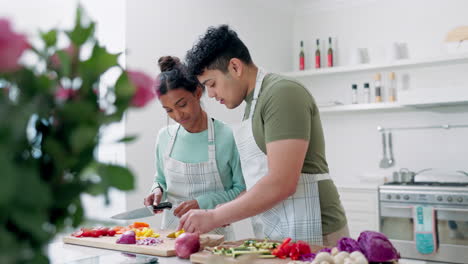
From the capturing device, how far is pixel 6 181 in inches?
17.2

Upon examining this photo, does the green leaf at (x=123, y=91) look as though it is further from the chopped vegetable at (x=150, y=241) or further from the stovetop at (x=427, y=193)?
the stovetop at (x=427, y=193)

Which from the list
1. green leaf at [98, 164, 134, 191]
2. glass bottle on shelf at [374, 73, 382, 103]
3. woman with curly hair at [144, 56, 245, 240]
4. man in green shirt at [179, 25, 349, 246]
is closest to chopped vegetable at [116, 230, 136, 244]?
man in green shirt at [179, 25, 349, 246]

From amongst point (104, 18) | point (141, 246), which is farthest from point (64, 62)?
point (104, 18)

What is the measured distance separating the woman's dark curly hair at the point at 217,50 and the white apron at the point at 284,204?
0.14 m

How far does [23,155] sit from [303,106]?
1129mm

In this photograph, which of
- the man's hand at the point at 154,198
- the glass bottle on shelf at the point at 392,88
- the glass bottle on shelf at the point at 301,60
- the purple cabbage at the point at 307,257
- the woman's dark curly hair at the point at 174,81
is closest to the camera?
the purple cabbage at the point at 307,257

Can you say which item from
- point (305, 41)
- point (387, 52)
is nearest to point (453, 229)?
point (387, 52)

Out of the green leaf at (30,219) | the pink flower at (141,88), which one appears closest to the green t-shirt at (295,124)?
the pink flower at (141,88)

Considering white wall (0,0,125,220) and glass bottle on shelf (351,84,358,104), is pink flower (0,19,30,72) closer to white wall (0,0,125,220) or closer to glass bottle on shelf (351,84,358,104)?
white wall (0,0,125,220)

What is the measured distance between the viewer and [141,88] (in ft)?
1.99

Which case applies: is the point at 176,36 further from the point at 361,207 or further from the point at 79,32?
the point at 79,32

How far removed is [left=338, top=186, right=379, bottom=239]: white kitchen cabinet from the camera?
4195mm

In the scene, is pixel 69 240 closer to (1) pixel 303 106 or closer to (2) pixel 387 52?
(1) pixel 303 106

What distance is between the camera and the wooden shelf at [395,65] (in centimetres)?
429
